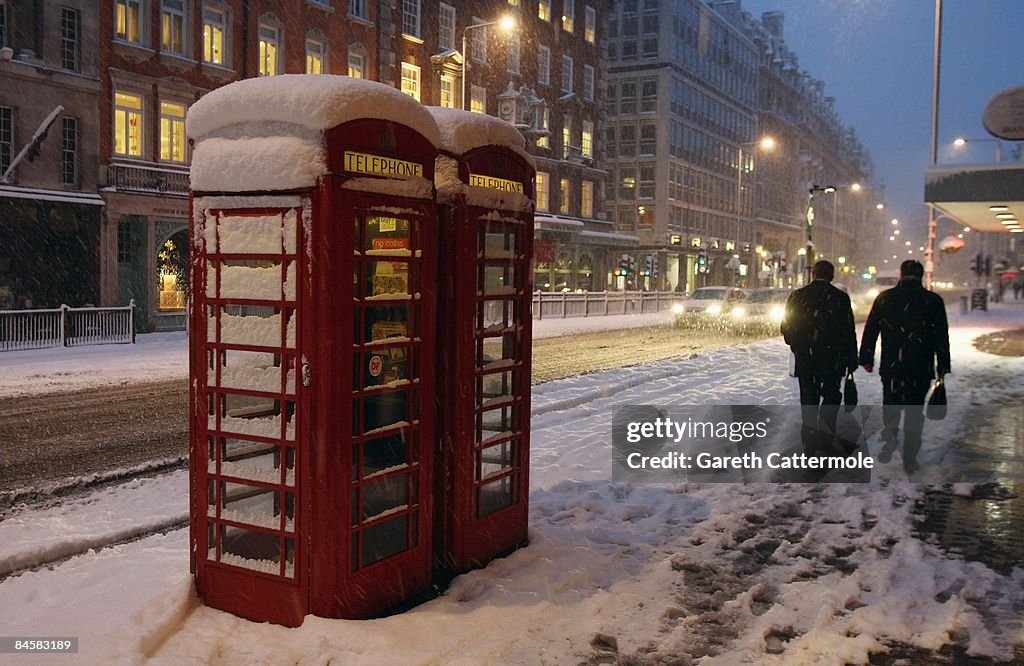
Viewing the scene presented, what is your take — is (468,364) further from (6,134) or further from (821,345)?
(6,134)

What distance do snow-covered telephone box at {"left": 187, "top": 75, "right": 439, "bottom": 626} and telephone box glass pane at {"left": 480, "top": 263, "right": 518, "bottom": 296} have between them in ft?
2.02

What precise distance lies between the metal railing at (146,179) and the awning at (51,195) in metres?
0.79

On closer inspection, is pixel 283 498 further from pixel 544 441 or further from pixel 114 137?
pixel 114 137

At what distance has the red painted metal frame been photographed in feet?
16.9

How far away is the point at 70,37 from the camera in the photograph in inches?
990

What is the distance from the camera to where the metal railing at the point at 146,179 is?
26172 mm

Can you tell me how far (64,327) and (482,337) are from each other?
18404 millimetres

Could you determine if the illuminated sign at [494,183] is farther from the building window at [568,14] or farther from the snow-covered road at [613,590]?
the building window at [568,14]

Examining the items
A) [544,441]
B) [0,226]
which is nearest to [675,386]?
[544,441]

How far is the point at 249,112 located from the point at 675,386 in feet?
36.8

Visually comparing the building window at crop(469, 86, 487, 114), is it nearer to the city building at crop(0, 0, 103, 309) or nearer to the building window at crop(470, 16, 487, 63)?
the building window at crop(470, 16, 487, 63)

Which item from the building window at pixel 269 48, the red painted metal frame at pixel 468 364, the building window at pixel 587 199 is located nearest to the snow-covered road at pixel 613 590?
the red painted metal frame at pixel 468 364

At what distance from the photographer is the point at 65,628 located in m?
4.52

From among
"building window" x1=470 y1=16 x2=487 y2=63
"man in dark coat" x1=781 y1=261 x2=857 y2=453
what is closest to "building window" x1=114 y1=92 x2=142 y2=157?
"building window" x1=470 y1=16 x2=487 y2=63
